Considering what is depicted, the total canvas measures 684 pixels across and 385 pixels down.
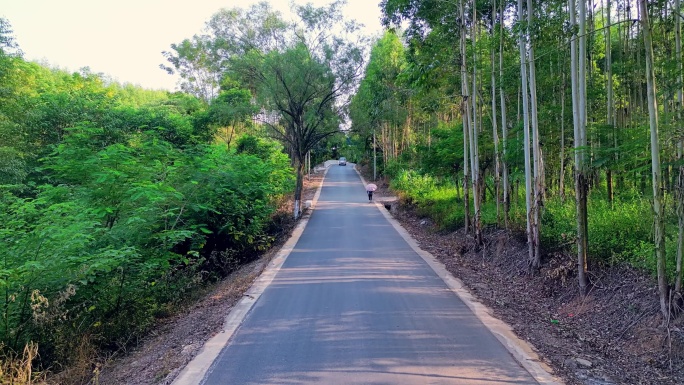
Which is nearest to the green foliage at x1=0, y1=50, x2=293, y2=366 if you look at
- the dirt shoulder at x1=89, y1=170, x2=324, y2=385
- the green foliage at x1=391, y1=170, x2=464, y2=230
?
the dirt shoulder at x1=89, y1=170, x2=324, y2=385

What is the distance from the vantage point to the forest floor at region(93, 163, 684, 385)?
534cm

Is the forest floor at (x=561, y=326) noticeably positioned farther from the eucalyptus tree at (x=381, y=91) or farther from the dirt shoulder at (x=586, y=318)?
the eucalyptus tree at (x=381, y=91)

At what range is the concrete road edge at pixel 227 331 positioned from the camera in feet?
17.1

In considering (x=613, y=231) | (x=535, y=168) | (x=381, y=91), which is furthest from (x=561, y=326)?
(x=381, y=91)

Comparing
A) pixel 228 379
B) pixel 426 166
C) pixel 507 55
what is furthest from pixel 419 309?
pixel 426 166

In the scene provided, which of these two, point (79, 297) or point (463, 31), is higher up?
point (463, 31)

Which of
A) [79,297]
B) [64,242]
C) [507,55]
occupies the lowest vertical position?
[79,297]

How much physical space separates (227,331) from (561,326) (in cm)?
493

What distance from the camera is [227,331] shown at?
22.0 ft

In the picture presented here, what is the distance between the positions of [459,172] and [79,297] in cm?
1540

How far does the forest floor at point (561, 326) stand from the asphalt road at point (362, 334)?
624 mm

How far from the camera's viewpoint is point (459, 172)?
64.8 feet

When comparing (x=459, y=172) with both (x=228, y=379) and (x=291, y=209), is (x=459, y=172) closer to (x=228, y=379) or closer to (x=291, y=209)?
(x=291, y=209)

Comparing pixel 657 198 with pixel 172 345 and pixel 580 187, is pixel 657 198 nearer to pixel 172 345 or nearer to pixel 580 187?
pixel 580 187
